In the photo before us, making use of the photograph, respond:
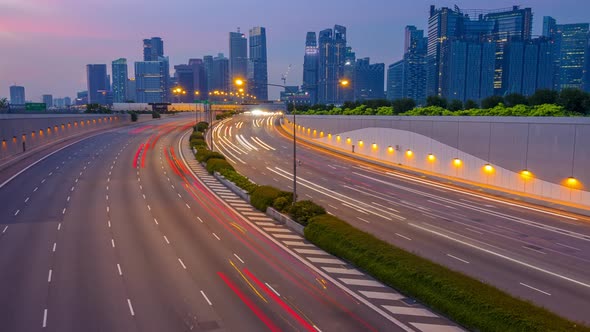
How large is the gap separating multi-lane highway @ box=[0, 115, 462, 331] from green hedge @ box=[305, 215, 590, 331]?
0.68 m

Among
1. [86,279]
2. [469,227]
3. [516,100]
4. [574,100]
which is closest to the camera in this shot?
[86,279]

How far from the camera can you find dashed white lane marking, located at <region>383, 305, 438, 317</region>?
1822 cm

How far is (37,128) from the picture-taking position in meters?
71.6

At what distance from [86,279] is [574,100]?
52.2 metres

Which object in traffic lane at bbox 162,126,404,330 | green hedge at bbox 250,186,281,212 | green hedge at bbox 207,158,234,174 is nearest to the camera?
traffic lane at bbox 162,126,404,330

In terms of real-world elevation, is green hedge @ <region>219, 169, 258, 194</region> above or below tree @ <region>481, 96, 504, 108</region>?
below

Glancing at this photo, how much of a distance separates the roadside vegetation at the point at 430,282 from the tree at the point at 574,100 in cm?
3638

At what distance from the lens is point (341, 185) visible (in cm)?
4900

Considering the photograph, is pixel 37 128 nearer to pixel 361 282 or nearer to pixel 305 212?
pixel 305 212

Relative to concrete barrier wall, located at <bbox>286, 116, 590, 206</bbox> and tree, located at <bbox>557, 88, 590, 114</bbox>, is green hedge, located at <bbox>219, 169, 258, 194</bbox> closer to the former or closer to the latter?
concrete barrier wall, located at <bbox>286, 116, 590, 206</bbox>

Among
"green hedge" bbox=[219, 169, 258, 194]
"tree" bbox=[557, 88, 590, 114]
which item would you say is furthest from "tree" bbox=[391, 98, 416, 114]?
"green hedge" bbox=[219, 169, 258, 194]

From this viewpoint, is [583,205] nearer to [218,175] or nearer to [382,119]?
[382,119]

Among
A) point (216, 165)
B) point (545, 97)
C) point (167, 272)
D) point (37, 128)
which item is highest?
point (545, 97)

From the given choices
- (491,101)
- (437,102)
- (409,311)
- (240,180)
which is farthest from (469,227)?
(437,102)
